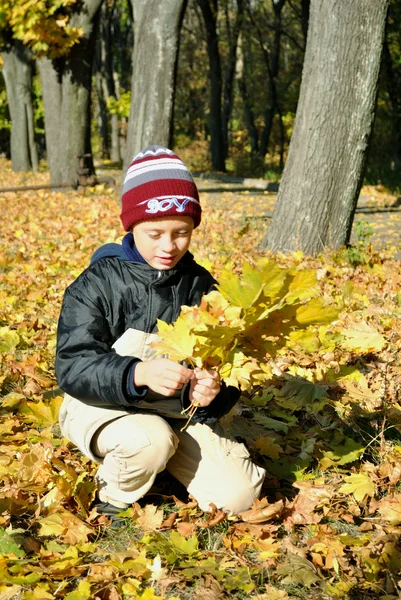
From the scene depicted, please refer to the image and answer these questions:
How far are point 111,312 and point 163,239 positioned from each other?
35 cm

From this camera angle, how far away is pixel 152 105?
908cm

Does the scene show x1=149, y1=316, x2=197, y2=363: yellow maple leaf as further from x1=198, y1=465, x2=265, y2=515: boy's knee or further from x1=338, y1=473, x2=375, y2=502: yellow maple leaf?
x1=338, y1=473, x2=375, y2=502: yellow maple leaf

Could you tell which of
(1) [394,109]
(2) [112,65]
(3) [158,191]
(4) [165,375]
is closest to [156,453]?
(4) [165,375]

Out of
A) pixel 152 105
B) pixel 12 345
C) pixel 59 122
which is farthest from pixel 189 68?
pixel 12 345

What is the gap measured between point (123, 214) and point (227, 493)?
1.10 meters

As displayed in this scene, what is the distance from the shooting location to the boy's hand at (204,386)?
202 cm

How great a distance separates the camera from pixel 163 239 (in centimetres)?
229

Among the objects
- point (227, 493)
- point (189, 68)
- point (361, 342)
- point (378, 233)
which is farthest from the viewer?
point (189, 68)

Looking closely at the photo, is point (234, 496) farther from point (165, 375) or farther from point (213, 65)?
point (213, 65)

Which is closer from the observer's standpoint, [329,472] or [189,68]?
[329,472]

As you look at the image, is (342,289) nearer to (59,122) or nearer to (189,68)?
(59,122)

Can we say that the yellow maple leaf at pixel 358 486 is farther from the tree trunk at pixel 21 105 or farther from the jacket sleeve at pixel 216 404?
the tree trunk at pixel 21 105

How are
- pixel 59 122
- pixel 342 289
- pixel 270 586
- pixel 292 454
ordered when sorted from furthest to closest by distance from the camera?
pixel 59 122, pixel 342 289, pixel 292 454, pixel 270 586

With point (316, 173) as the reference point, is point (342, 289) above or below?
below
